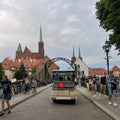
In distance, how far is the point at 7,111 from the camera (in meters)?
18.2

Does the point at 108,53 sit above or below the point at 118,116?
above

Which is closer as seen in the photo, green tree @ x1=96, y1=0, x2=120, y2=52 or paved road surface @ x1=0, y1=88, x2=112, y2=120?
paved road surface @ x1=0, y1=88, x2=112, y2=120

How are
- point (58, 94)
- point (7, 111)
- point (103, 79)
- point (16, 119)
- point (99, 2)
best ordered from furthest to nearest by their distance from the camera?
1. point (99, 2)
2. point (103, 79)
3. point (58, 94)
4. point (7, 111)
5. point (16, 119)

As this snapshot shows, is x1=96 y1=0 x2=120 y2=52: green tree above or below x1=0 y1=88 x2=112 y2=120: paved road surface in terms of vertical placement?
above

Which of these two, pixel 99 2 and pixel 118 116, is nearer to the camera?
pixel 118 116

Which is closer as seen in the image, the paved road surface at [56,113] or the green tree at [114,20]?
the paved road surface at [56,113]

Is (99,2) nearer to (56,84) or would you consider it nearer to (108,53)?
(108,53)

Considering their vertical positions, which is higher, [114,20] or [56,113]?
[114,20]

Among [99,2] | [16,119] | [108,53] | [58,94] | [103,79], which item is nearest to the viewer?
[16,119]

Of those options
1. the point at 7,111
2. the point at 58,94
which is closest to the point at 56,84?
the point at 58,94

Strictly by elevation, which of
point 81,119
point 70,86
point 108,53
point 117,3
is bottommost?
point 81,119

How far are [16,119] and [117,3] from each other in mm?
12989

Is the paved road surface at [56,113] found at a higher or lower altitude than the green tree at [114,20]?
lower

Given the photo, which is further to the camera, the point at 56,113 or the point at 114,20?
the point at 114,20
